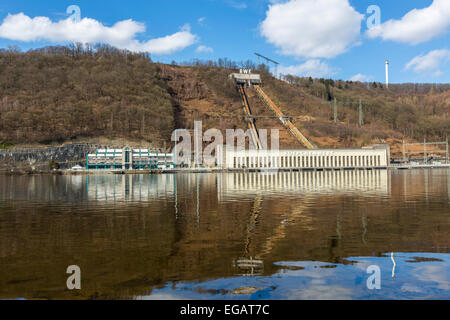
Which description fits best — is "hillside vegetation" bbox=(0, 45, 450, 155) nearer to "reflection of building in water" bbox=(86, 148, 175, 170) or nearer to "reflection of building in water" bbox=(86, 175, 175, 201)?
"reflection of building in water" bbox=(86, 148, 175, 170)

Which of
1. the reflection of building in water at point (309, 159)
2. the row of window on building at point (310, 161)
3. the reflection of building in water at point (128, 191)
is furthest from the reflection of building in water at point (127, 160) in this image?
the reflection of building in water at point (128, 191)

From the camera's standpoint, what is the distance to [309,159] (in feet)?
356

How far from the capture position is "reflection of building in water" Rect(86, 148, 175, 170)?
335 ft

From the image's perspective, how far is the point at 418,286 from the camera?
28.2ft

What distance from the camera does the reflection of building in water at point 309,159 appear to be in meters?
106

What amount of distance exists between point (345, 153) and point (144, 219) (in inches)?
3905

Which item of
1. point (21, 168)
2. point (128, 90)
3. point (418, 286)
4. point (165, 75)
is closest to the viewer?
point (418, 286)

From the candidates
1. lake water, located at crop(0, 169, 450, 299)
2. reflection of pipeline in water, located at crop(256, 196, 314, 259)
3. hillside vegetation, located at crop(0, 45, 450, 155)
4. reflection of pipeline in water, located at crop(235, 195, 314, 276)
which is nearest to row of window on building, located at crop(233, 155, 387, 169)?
hillside vegetation, located at crop(0, 45, 450, 155)

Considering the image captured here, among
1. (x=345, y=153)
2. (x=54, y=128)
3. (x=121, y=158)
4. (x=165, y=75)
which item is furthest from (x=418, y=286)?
(x=165, y=75)

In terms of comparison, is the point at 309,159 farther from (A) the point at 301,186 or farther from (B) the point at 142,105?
(A) the point at 301,186

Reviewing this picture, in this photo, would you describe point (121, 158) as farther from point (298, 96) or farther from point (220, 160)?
point (298, 96)

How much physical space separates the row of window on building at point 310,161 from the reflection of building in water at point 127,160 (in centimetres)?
1931

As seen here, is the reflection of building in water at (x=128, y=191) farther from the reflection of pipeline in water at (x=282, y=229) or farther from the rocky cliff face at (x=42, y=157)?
the rocky cliff face at (x=42, y=157)

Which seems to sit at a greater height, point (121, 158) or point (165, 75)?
point (165, 75)
